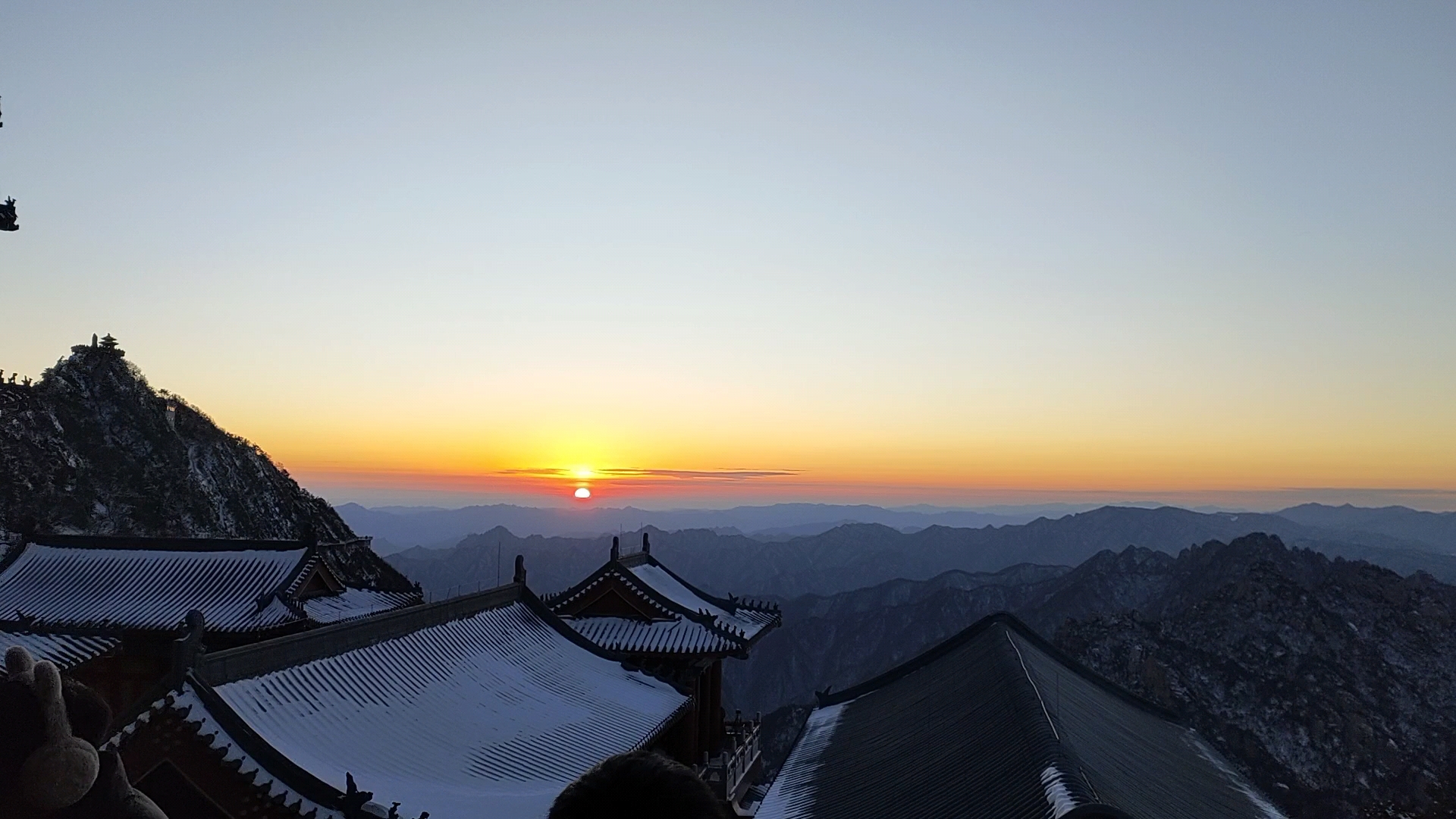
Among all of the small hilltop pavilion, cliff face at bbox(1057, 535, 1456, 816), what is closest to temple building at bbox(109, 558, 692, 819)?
the small hilltop pavilion

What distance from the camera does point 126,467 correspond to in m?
63.8

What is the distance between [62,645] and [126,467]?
5078cm

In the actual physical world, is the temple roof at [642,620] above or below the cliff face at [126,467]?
below

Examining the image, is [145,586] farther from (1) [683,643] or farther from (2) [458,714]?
(1) [683,643]

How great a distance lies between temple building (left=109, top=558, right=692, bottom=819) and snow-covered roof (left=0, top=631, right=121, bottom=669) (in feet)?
29.5

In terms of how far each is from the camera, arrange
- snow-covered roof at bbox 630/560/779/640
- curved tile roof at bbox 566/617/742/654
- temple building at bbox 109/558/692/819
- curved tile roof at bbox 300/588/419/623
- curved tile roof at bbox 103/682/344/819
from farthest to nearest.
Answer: snow-covered roof at bbox 630/560/779/640
curved tile roof at bbox 300/588/419/623
curved tile roof at bbox 566/617/742/654
temple building at bbox 109/558/692/819
curved tile roof at bbox 103/682/344/819

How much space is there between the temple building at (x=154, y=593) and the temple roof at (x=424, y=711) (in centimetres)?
821

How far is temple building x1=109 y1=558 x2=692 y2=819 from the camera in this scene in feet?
37.9

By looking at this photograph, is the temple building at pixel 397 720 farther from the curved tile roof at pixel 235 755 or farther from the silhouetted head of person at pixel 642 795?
the silhouetted head of person at pixel 642 795

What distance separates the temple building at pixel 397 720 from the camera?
455 inches

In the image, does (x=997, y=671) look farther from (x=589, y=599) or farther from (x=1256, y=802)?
A: (x=589, y=599)

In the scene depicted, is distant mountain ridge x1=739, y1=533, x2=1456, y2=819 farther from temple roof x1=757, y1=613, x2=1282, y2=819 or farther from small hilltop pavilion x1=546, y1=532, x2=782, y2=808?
small hilltop pavilion x1=546, y1=532, x2=782, y2=808

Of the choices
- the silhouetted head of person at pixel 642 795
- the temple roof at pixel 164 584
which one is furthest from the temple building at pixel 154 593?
the silhouetted head of person at pixel 642 795

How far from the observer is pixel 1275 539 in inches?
3558
